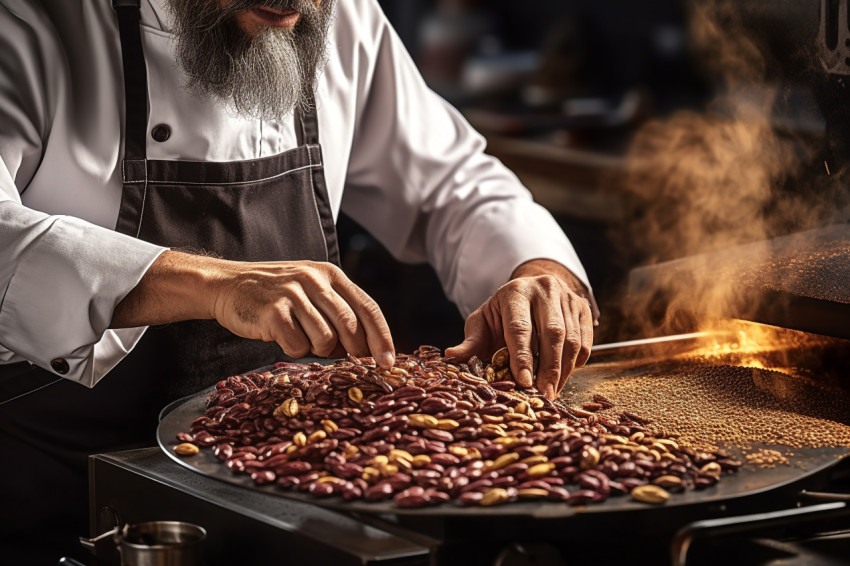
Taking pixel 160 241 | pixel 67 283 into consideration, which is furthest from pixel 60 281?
pixel 160 241

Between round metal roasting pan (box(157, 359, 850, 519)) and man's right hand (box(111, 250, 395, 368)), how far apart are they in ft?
0.51

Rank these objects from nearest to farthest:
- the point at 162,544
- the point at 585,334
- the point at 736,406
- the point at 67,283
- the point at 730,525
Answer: the point at 730,525 → the point at 162,544 → the point at 67,283 → the point at 736,406 → the point at 585,334

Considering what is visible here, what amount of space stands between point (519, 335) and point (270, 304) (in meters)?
0.42

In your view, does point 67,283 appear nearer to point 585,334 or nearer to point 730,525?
point 585,334

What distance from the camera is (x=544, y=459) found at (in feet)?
4.18

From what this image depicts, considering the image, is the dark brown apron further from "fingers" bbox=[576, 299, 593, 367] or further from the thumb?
"fingers" bbox=[576, 299, 593, 367]

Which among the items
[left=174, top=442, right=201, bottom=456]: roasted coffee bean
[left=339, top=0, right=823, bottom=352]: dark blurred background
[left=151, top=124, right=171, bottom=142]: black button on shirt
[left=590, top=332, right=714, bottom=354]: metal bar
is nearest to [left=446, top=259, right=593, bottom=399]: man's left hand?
[left=590, top=332, right=714, bottom=354]: metal bar

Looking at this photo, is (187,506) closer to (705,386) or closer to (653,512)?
(653,512)

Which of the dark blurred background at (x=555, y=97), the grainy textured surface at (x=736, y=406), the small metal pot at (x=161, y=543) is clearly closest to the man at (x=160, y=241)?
the grainy textured surface at (x=736, y=406)

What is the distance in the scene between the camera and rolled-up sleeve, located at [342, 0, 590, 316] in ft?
7.17

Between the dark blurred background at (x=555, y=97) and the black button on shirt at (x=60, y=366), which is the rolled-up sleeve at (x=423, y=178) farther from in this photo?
the dark blurred background at (x=555, y=97)

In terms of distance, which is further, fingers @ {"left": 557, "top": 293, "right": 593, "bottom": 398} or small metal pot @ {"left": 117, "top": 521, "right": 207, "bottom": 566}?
fingers @ {"left": 557, "top": 293, "right": 593, "bottom": 398}

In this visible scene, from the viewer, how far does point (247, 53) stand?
181 cm

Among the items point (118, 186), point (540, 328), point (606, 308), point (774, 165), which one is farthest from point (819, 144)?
point (118, 186)
